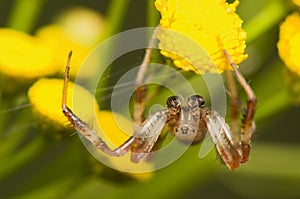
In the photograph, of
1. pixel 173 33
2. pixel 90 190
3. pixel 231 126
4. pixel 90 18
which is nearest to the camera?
pixel 173 33

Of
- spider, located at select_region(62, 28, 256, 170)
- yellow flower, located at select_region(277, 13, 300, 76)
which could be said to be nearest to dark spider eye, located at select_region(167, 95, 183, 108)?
spider, located at select_region(62, 28, 256, 170)

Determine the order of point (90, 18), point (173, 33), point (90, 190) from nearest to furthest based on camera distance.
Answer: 1. point (173, 33)
2. point (90, 190)
3. point (90, 18)

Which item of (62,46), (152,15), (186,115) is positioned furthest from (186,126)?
(62,46)

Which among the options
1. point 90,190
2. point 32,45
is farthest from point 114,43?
point 90,190

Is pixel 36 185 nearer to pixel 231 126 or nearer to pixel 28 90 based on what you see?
pixel 28 90

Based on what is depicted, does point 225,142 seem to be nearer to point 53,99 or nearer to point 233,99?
Result: point 233,99

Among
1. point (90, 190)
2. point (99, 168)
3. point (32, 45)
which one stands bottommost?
point (90, 190)
